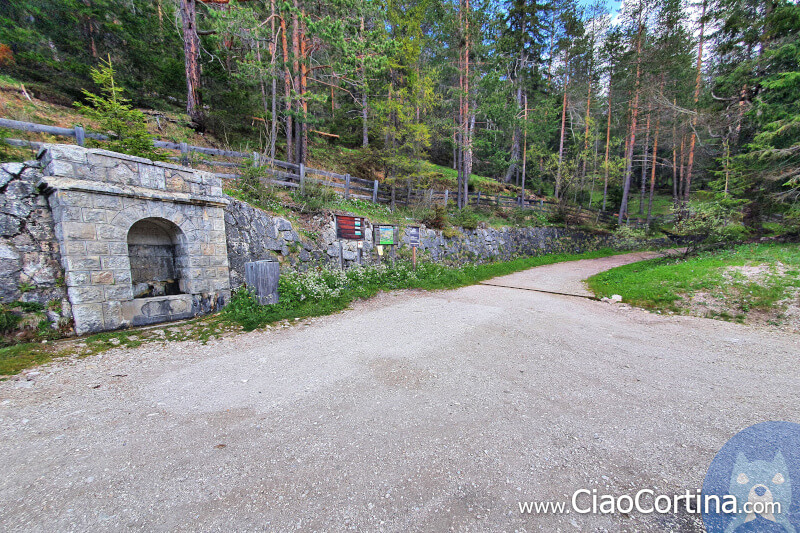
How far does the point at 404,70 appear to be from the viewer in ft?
46.3

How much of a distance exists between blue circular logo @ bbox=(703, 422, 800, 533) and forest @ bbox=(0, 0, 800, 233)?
11450mm

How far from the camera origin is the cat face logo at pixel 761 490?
1672mm

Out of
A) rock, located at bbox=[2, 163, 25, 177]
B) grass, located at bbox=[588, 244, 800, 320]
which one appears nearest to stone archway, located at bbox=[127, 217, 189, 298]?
rock, located at bbox=[2, 163, 25, 177]

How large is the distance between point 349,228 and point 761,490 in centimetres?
877

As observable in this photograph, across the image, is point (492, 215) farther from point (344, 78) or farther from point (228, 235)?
point (228, 235)

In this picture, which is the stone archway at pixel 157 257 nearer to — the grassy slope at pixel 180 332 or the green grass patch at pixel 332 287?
the grassy slope at pixel 180 332

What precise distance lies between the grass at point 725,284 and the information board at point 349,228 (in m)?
7.77

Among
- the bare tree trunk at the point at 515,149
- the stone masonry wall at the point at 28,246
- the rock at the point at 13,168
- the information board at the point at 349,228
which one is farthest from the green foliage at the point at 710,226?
the rock at the point at 13,168

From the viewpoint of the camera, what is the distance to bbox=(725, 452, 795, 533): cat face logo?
1672 millimetres

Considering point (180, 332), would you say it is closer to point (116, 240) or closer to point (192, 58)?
point (116, 240)

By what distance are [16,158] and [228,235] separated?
343 centimetres

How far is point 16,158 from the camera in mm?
4969

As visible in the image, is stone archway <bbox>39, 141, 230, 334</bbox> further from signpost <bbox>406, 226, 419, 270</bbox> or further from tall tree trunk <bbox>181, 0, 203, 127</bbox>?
tall tree trunk <bbox>181, 0, 203, 127</bbox>

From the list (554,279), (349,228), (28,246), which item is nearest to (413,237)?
(349,228)
